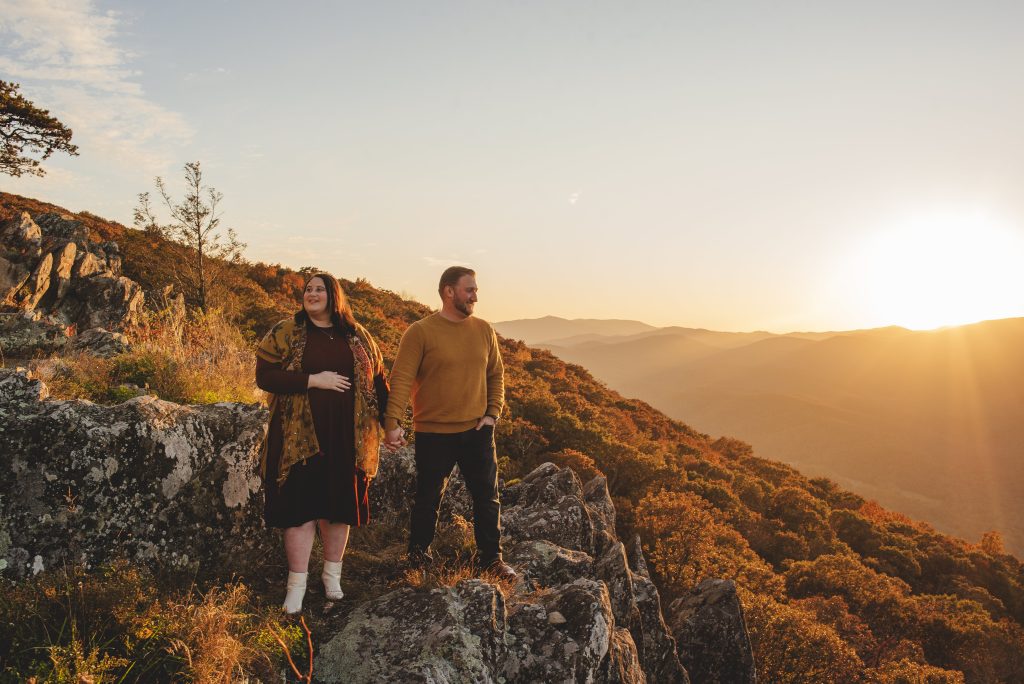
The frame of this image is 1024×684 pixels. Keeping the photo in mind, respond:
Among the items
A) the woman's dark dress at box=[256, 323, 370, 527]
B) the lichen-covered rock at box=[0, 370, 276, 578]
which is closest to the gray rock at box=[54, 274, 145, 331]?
the lichen-covered rock at box=[0, 370, 276, 578]

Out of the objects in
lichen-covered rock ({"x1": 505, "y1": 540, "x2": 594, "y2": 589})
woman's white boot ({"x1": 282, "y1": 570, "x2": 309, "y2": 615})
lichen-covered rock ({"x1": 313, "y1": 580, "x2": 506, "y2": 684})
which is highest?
woman's white boot ({"x1": 282, "y1": 570, "x2": 309, "y2": 615})

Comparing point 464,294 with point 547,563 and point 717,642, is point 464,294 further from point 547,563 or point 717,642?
point 717,642

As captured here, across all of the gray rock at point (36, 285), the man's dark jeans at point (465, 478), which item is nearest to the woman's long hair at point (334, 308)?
the man's dark jeans at point (465, 478)

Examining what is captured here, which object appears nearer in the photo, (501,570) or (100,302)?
(501,570)

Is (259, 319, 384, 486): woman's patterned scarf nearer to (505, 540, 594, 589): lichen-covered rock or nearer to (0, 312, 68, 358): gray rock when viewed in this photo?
(505, 540, 594, 589): lichen-covered rock

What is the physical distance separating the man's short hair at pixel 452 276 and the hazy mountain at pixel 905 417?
6526cm

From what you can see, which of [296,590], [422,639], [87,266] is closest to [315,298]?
[296,590]

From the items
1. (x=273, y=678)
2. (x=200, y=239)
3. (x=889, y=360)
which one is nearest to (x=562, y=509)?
(x=273, y=678)

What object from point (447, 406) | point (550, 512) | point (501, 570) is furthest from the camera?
point (550, 512)

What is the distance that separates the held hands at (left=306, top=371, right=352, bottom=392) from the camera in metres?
3.42

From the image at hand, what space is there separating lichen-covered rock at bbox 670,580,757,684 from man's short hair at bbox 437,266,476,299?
16.7 ft

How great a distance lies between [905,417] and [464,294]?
127139 millimetres

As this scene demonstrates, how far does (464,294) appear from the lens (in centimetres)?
400

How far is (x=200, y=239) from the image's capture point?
556 inches
